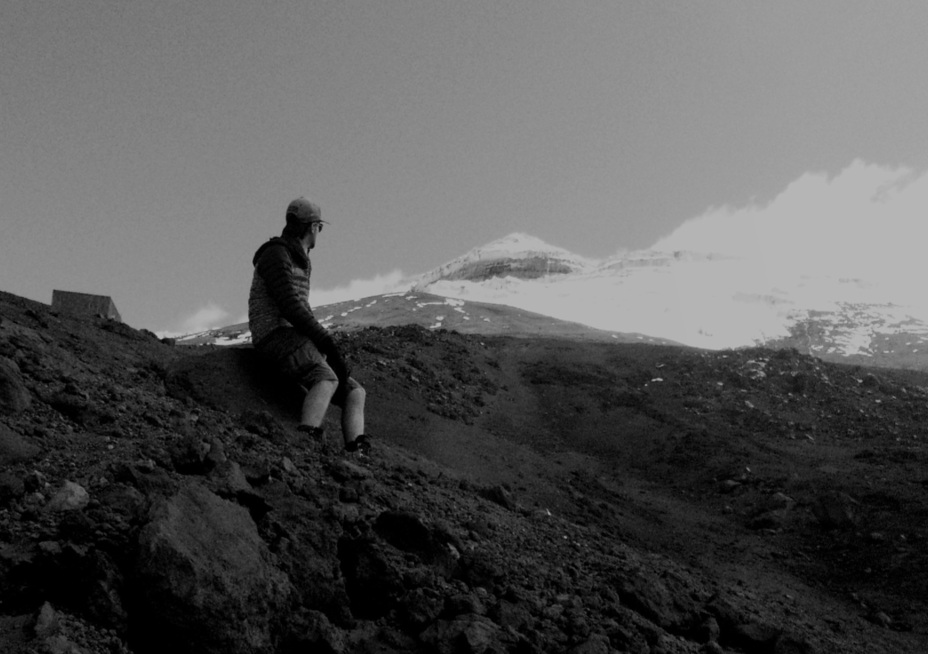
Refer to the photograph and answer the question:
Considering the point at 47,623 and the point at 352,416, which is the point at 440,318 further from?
the point at 47,623

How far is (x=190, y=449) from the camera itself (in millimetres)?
5660

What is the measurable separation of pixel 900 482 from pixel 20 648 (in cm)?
1256

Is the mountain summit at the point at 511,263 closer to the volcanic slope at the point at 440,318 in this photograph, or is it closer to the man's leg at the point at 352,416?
the volcanic slope at the point at 440,318

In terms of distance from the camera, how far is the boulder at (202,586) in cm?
432

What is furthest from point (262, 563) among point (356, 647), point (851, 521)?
point (851, 521)

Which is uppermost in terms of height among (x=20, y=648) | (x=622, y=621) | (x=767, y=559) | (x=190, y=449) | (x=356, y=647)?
(x=190, y=449)

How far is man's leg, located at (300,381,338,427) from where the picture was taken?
8070mm

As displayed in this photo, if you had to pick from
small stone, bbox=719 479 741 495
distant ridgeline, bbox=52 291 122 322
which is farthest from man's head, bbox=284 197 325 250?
distant ridgeline, bbox=52 291 122 322

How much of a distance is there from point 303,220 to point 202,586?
15.2 ft

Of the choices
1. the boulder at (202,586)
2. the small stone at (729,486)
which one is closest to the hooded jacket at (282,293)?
the boulder at (202,586)

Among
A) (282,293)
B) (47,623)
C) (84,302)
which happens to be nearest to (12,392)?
(47,623)

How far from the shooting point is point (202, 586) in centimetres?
442

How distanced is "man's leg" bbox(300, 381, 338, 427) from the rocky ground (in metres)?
0.30

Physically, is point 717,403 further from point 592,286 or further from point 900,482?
point 592,286
